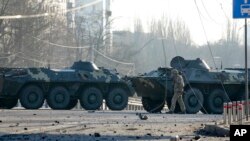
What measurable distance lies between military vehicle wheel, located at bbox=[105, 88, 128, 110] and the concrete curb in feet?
46.8

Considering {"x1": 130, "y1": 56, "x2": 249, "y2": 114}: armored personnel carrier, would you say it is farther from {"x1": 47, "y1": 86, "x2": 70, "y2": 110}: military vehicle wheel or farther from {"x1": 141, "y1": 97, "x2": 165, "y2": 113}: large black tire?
{"x1": 47, "y1": 86, "x2": 70, "y2": 110}: military vehicle wheel

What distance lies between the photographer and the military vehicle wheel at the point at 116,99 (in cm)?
3209

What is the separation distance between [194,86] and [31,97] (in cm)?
681

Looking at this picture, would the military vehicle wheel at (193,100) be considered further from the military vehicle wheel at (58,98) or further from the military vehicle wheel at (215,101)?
the military vehicle wheel at (58,98)

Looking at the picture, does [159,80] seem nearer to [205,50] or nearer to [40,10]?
[40,10]

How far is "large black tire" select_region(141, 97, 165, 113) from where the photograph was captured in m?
30.2

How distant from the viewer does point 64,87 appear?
31406 millimetres

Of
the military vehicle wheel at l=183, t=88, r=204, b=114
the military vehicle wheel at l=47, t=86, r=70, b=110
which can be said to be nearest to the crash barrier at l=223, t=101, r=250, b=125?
the military vehicle wheel at l=183, t=88, r=204, b=114

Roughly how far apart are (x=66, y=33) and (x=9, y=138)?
5531 cm

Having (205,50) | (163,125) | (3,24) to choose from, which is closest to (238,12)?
(163,125)

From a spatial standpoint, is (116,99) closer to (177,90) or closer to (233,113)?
(177,90)

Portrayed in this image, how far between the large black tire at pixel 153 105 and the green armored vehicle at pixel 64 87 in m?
1.43

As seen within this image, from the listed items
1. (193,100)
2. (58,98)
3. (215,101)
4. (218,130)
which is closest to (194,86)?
(193,100)

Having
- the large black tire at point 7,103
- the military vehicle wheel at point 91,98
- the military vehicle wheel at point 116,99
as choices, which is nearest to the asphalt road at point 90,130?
the military vehicle wheel at point 91,98
